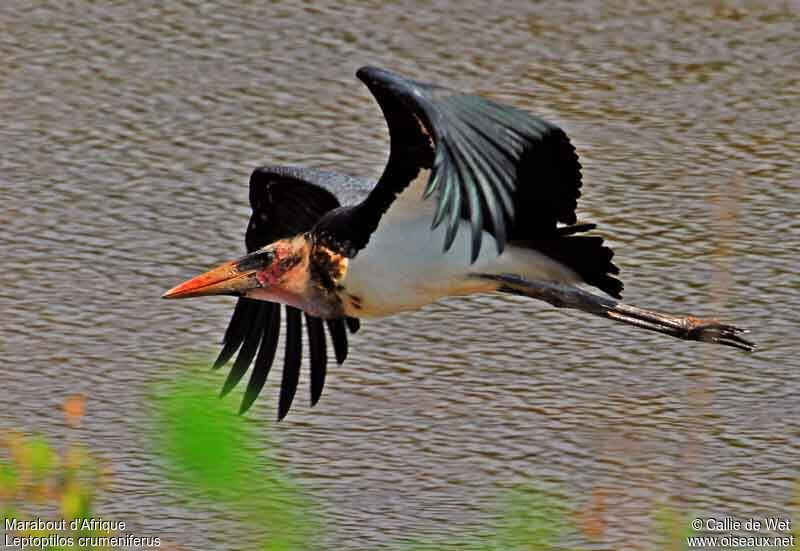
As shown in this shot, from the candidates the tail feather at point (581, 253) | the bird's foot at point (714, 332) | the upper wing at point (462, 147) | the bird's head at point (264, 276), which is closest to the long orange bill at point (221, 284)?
the bird's head at point (264, 276)

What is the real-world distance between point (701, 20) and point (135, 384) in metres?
4.16

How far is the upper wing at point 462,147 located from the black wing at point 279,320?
86 cm

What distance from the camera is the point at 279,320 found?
24.1ft

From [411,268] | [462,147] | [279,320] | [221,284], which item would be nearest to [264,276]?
[221,284]

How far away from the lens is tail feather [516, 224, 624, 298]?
6637mm

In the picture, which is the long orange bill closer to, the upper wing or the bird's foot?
the upper wing

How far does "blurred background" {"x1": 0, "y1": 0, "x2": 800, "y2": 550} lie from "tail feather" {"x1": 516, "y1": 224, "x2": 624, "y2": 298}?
0.63 meters

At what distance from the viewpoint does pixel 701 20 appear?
10539 mm

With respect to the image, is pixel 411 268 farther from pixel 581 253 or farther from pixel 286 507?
pixel 286 507

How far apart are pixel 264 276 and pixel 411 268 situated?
0.65 metres

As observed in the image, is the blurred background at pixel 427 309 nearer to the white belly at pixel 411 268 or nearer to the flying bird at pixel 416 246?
the flying bird at pixel 416 246

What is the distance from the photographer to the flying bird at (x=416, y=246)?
5.71 metres

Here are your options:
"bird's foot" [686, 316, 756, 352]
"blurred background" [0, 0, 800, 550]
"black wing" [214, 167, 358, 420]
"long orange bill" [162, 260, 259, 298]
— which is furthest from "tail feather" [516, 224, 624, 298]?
"long orange bill" [162, 260, 259, 298]

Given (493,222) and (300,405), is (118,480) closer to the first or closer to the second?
(300,405)
